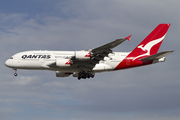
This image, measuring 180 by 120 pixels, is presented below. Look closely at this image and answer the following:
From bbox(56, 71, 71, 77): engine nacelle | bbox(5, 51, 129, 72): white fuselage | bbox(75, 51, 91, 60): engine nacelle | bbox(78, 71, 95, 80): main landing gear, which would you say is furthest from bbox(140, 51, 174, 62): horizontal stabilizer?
bbox(56, 71, 71, 77): engine nacelle

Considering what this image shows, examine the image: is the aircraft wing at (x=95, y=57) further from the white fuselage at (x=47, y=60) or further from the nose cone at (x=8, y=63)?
the nose cone at (x=8, y=63)

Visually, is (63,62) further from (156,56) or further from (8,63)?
(156,56)

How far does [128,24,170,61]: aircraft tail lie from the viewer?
45.8m

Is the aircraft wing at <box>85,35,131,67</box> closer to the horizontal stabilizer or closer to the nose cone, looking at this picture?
the horizontal stabilizer

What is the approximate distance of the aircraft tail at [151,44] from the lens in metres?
45.8

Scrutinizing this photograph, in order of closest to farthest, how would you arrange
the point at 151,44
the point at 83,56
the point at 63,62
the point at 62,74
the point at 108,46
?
the point at 108,46 < the point at 83,56 < the point at 63,62 < the point at 151,44 < the point at 62,74

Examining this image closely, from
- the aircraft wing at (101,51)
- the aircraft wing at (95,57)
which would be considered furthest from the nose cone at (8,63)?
the aircraft wing at (101,51)

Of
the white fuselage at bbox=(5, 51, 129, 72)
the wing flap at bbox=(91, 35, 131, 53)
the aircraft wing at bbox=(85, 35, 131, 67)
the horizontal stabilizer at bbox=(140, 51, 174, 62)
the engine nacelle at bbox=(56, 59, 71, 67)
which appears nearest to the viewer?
the wing flap at bbox=(91, 35, 131, 53)

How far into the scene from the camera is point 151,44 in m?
47.4

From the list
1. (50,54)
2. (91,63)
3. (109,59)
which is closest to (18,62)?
(50,54)

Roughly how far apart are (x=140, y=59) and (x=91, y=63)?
307 inches

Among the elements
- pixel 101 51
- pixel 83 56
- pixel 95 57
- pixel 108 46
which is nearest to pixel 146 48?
pixel 95 57

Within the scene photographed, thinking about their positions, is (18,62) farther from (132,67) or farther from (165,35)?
(165,35)

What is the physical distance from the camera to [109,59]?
44500 mm
